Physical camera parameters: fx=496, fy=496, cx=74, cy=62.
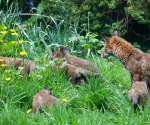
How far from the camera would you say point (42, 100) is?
7.36 metres

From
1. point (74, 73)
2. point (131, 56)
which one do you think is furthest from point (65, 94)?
point (131, 56)

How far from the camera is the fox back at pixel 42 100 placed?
7316 millimetres

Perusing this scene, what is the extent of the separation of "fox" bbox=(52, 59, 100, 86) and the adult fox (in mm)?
837

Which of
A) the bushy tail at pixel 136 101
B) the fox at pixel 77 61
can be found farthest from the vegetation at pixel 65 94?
the fox at pixel 77 61

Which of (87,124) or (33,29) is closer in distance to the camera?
(87,124)

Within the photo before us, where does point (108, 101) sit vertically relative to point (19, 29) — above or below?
below

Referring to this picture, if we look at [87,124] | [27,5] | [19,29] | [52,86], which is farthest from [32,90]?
[27,5]

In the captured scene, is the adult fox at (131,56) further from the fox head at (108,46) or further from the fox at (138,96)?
the fox at (138,96)

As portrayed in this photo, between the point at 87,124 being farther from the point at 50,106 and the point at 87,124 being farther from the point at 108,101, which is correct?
the point at 108,101

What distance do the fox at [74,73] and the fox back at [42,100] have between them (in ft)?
3.76

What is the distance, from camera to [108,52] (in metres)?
9.76

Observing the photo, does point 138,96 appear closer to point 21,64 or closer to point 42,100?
point 42,100

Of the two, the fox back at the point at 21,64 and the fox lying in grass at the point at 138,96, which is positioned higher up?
the fox back at the point at 21,64

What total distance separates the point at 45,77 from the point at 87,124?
225cm
